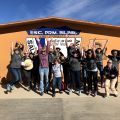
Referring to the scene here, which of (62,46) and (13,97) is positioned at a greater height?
(62,46)

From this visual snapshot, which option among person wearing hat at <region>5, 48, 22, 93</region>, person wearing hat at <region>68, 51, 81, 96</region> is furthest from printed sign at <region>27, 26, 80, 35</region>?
person wearing hat at <region>68, 51, 81, 96</region>

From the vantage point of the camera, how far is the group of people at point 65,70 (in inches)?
591

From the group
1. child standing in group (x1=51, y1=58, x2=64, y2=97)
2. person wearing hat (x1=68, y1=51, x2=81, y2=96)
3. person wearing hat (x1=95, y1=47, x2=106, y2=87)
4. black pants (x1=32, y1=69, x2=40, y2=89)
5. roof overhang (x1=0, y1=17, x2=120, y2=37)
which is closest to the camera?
child standing in group (x1=51, y1=58, x2=64, y2=97)

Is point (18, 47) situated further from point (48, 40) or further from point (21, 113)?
point (21, 113)

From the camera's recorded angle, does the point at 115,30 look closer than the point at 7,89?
No

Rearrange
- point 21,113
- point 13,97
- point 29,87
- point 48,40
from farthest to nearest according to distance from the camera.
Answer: point 48,40 → point 29,87 → point 13,97 → point 21,113

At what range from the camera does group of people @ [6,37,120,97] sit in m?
15.0

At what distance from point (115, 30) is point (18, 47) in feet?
14.7

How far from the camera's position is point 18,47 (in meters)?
17.0

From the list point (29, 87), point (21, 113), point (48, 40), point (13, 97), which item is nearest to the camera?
point (21, 113)

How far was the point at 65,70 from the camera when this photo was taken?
Answer: 15758 millimetres

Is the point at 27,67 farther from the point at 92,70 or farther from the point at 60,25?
the point at 60,25

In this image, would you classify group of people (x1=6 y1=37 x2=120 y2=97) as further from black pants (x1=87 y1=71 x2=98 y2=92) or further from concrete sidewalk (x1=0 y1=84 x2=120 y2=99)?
concrete sidewalk (x1=0 y1=84 x2=120 y2=99)

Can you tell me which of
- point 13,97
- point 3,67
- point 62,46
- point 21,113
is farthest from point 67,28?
point 21,113
